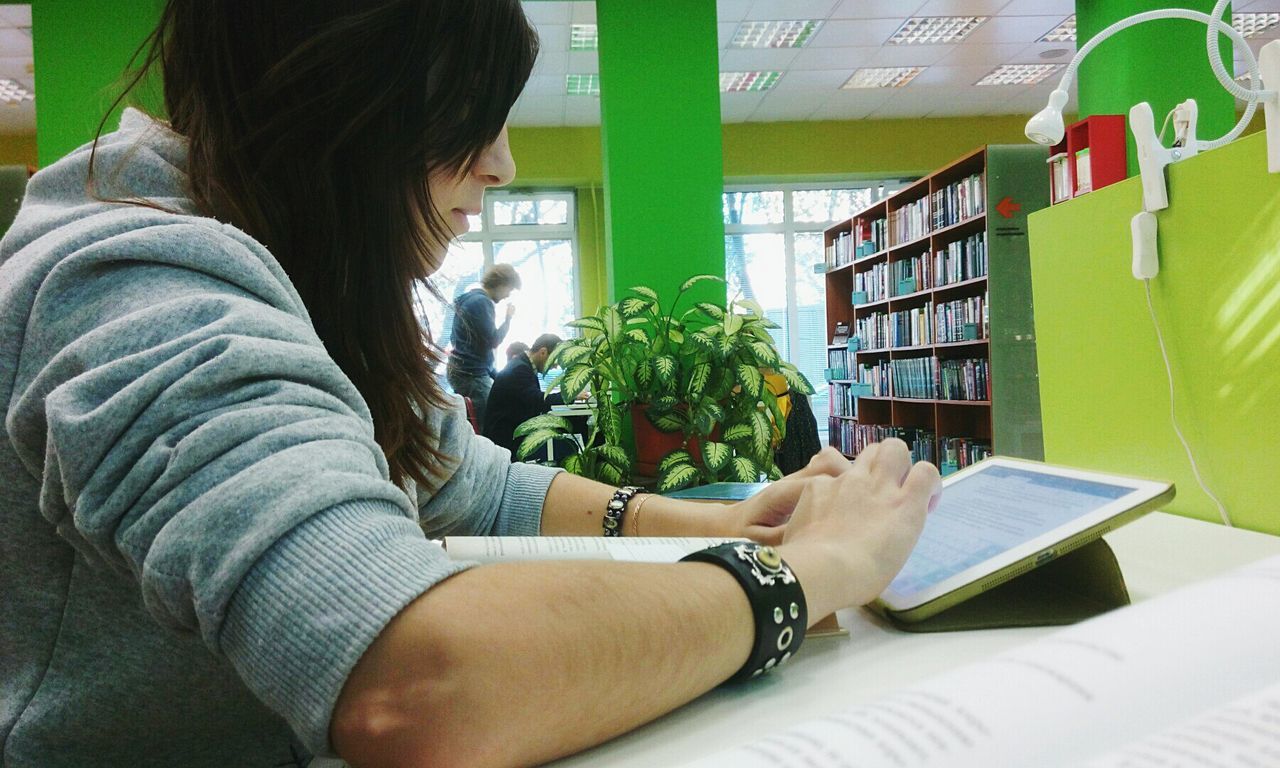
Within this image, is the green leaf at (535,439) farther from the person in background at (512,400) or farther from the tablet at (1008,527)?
the tablet at (1008,527)

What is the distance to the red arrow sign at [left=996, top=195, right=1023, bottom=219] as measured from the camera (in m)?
4.38

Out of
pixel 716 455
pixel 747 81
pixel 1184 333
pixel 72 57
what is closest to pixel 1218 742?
pixel 1184 333

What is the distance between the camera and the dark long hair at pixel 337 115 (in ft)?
1.97

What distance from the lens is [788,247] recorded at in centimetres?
844

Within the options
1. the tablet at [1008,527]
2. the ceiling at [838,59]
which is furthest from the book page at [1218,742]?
the ceiling at [838,59]

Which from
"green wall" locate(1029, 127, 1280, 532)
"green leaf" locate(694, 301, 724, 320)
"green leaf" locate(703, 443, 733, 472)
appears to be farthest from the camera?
"green leaf" locate(694, 301, 724, 320)

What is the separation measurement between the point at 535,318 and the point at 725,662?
7.84m

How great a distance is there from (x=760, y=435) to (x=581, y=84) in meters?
4.41

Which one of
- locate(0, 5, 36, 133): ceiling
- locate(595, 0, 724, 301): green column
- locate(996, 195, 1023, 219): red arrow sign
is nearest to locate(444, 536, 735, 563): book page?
locate(595, 0, 724, 301): green column

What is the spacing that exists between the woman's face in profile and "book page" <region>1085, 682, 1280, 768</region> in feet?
2.00

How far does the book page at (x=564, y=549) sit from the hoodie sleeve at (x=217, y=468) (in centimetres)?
19

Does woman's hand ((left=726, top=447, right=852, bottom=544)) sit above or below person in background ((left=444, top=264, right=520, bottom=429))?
below

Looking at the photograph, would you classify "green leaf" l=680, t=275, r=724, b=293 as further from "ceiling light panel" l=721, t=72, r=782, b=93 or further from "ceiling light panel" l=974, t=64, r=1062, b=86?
"ceiling light panel" l=974, t=64, r=1062, b=86

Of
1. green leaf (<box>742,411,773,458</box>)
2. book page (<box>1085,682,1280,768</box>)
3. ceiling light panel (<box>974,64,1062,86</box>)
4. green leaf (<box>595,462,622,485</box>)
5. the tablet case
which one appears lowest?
green leaf (<box>595,462,622,485</box>)
